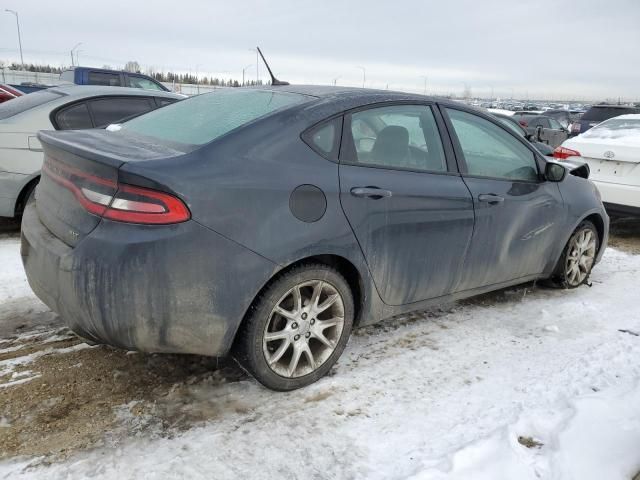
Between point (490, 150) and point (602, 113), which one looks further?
point (602, 113)

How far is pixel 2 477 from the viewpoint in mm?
2162

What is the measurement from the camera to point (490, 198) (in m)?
3.53

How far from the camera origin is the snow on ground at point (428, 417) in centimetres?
229

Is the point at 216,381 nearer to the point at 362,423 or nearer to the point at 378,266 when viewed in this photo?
the point at 362,423

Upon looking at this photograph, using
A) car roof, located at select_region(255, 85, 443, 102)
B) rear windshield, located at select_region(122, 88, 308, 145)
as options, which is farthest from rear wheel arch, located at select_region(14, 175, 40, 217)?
car roof, located at select_region(255, 85, 443, 102)

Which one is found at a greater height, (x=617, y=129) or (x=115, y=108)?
(x=115, y=108)

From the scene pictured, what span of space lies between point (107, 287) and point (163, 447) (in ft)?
2.51

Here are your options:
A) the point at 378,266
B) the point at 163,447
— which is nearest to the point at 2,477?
the point at 163,447

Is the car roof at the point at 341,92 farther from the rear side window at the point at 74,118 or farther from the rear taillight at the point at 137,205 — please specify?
the rear side window at the point at 74,118

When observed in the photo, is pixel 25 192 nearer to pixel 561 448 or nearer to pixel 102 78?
pixel 561 448

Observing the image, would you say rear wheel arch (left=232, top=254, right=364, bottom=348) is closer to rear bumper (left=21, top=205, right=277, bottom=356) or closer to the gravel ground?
rear bumper (left=21, top=205, right=277, bottom=356)

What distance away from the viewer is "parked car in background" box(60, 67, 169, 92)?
41.0ft

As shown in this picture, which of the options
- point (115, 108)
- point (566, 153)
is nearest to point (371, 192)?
point (115, 108)

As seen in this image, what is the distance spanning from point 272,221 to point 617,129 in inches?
245
